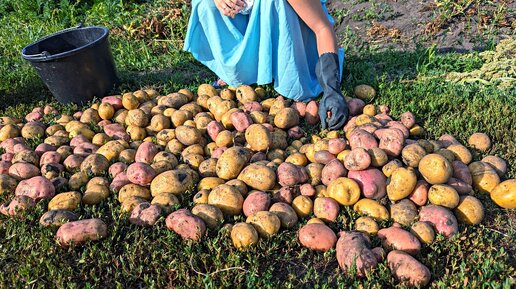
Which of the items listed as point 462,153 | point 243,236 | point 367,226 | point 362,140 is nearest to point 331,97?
point 362,140

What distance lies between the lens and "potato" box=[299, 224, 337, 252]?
2285mm

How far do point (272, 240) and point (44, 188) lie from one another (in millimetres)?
1342

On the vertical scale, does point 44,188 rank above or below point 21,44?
above

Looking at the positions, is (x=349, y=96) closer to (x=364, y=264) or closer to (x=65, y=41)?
(x=364, y=264)

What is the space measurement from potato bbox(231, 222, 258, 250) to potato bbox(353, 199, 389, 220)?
59 centimetres

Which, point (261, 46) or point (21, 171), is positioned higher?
point (261, 46)

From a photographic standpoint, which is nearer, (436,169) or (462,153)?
(436,169)

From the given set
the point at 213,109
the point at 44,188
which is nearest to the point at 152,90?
the point at 213,109

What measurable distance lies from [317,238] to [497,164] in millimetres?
1260

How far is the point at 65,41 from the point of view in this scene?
4109 millimetres

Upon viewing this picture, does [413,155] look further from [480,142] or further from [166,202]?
[166,202]

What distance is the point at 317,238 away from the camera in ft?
7.48

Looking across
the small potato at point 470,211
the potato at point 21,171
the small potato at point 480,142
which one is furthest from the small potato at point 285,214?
the potato at point 21,171

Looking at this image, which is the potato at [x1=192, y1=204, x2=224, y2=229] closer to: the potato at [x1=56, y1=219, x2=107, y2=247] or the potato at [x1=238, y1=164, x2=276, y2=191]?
the potato at [x1=238, y1=164, x2=276, y2=191]
